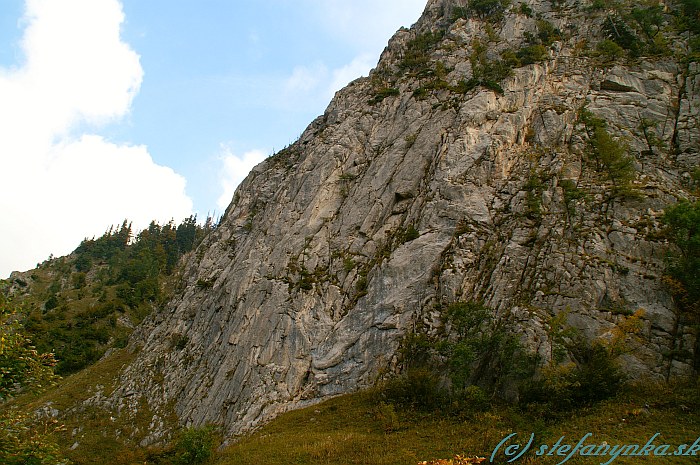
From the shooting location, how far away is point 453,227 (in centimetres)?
3634

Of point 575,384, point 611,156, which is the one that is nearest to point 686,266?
point 575,384

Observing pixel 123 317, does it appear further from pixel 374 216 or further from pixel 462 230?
pixel 462 230

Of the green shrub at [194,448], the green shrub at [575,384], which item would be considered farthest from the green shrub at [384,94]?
the green shrub at [194,448]

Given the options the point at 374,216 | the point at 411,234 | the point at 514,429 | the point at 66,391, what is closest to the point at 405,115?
the point at 374,216

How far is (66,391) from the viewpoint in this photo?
4672cm

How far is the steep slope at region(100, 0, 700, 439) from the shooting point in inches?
1198

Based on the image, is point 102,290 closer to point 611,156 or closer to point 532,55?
point 532,55

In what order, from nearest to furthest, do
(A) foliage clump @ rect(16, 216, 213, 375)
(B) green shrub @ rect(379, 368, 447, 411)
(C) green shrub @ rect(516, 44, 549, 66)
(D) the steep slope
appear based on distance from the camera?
1. (B) green shrub @ rect(379, 368, 447, 411)
2. (D) the steep slope
3. (C) green shrub @ rect(516, 44, 549, 66)
4. (A) foliage clump @ rect(16, 216, 213, 375)

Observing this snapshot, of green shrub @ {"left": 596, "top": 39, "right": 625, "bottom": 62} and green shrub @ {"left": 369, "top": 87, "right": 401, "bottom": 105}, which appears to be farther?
green shrub @ {"left": 369, "top": 87, "right": 401, "bottom": 105}

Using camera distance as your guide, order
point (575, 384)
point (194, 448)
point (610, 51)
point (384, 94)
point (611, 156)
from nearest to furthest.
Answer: point (575, 384) → point (194, 448) → point (611, 156) → point (610, 51) → point (384, 94)

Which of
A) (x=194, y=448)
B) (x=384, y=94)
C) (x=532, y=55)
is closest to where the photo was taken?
(x=194, y=448)

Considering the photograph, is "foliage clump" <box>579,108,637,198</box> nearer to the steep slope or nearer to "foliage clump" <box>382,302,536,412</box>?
the steep slope

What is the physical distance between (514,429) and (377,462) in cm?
824

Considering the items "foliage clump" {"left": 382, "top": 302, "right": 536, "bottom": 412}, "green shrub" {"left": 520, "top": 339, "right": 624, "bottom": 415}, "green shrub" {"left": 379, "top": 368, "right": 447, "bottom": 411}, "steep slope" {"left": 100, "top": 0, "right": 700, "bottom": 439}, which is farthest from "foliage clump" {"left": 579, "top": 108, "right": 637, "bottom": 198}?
"green shrub" {"left": 379, "top": 368, "right": 447, "bottom": 411}
